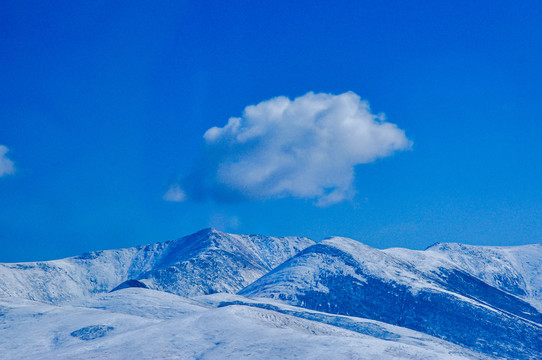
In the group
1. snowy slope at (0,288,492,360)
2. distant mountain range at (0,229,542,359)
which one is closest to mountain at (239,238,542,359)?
distant mountain range at (0,229,542,359)

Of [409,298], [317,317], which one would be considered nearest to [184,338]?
[317,317]

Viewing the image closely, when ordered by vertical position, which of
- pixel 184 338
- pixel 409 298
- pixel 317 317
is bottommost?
pixel 184 338

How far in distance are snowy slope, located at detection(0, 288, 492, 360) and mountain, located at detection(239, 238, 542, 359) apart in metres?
34.2

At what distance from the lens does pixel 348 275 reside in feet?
595

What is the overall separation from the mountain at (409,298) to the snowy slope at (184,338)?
34198 mm

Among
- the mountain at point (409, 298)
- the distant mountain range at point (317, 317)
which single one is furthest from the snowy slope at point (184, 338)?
the mountain at point (409, 298)

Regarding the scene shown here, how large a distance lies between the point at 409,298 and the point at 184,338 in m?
103

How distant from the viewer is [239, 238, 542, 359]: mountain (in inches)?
5886

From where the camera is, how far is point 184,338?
8181 cm

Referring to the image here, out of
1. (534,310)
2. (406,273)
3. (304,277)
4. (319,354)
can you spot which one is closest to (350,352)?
(319,354)

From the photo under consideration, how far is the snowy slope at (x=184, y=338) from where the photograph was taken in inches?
2852

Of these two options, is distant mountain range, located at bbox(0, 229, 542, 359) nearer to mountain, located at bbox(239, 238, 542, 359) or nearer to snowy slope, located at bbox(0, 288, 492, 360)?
snowy slope, located at bbox(0, 288, 492, 360)

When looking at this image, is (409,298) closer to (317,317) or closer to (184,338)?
(317,317)

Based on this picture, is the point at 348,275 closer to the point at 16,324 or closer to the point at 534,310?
the point at 534,310
